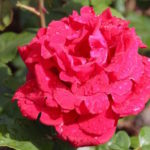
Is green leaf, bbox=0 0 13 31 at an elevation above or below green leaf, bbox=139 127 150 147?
above

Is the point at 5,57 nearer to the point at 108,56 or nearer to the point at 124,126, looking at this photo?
the point at 108,56

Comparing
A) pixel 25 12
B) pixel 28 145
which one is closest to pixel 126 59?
pixel 28 145

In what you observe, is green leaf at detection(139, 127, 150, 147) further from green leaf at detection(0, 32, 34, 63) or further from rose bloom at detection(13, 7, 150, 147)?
green leaf at detection(0, 32, 34, 63)

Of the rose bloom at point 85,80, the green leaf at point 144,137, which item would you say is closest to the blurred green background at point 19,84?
the green leaf at point 144,137

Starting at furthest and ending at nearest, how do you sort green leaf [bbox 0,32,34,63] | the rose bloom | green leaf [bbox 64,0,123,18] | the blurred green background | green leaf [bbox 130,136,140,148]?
1. green leaf [bbox 0,32,34,63]
2. green leaf [bbox 64,0,123,18]
3. green leaf [bbox 130,136,140,148]
4. the blurred green background
5. the rose bloom

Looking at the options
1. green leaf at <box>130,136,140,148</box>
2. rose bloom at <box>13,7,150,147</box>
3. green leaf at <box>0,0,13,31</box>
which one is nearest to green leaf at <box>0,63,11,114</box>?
green leaf at <box>0,0,13,31</box>

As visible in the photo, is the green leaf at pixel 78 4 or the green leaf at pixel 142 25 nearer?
the green leaf at pixel 78 4

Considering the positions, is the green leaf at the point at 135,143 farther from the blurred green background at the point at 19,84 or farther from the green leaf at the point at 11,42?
the green leaf at the point at 11,42
